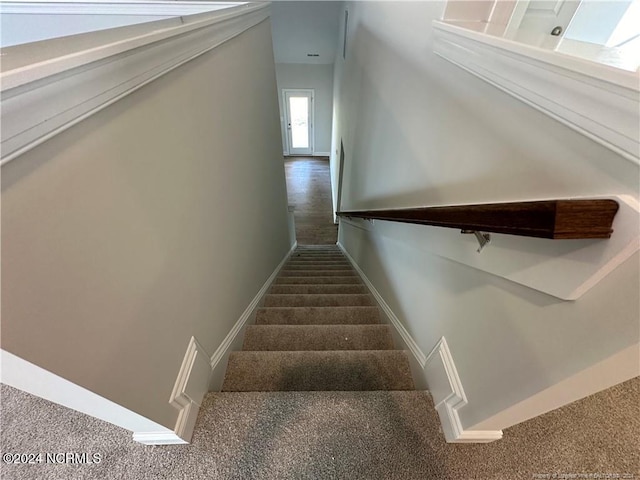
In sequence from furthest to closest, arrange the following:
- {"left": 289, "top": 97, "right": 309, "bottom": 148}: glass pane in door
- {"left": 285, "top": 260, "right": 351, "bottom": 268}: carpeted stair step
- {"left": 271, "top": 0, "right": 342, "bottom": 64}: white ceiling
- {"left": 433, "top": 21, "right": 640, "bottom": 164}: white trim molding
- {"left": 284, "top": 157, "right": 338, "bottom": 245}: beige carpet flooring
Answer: {"left": 289, "top": 97, "right": 309, "bottom": 148}: glass pane in door → {"left": 284, "top": 157, "right": 338, "bottom": 245}: beige carpet flooring → {"left": 271, "top": 0, "right": 342, "bottom": 64}: white ceiling → {"left": 285, "top": 260, "right": 351, "bottom": 268}: carpeted stair step → {"left": 433, "top": 21, "right": 640, "bottom": 164}: white trim molding

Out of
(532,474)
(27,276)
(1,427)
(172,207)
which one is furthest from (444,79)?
(1,427)

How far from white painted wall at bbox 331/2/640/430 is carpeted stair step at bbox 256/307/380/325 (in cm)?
26

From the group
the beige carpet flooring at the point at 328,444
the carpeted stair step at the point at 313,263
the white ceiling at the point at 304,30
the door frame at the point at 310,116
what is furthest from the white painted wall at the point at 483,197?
the door frame at the point at 310,116

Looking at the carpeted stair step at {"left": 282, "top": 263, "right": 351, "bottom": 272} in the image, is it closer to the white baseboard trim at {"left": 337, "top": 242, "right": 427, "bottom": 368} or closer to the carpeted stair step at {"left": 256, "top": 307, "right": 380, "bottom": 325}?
the white baseboard trim at {"left": 337, "top": 242, "right": 427, "bottom": 368}

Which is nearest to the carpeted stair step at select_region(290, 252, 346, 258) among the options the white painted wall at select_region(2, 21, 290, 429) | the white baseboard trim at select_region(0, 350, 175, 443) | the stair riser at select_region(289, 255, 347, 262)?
the stair riser at select_region(289, 255, 347, 262)

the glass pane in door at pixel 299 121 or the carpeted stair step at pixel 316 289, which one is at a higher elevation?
the carpeted stair step at pixel 316 289

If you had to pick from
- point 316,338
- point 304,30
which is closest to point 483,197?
point 316,338

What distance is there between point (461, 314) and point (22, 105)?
1.14m

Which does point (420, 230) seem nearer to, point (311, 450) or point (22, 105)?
point (311, 450)

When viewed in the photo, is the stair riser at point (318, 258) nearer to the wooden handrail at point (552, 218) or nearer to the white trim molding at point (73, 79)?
the white trim molding at point (73, 79)

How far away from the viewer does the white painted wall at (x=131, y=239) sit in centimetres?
44

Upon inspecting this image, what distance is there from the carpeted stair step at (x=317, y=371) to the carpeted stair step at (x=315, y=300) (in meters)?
0.86

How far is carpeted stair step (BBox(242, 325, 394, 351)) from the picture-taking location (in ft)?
5.29

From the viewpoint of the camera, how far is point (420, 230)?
47.5 inches
